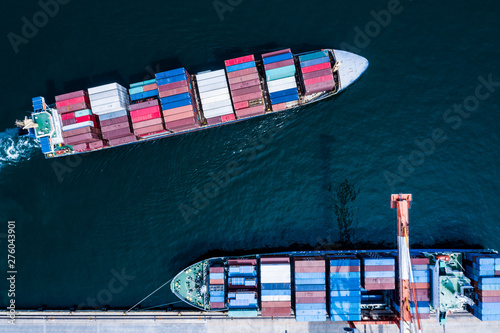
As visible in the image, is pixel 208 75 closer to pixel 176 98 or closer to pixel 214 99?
pixel 214 99

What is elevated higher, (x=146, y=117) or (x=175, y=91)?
(x=175, y=91)

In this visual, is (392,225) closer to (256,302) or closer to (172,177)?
(256,302)

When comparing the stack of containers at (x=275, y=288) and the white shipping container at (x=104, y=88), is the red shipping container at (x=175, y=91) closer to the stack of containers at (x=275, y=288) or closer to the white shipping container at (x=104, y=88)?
the white shipping container at (x=104, y=88)

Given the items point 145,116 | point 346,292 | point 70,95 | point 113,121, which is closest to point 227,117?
point 145,116

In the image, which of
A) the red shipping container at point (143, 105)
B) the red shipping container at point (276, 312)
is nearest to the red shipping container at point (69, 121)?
the red shipping container at point (143, 105)

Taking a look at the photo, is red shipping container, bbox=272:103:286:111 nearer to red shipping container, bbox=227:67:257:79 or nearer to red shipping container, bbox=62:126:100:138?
red shipping container, bbox=227:67:257:79

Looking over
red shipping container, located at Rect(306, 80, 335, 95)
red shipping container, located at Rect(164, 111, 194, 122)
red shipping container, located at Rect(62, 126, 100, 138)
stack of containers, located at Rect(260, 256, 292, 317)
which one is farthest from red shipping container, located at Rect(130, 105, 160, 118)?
stack of containers, located at Rect(260, 256, 292, 317)

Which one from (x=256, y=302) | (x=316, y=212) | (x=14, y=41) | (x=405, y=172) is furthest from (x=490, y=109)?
(x=14, y=41)
